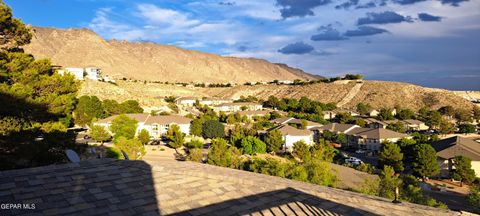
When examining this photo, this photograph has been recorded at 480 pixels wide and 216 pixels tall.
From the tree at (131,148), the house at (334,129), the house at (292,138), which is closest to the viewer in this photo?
the tree at (131,148)

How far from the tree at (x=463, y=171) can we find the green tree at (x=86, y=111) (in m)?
62.0

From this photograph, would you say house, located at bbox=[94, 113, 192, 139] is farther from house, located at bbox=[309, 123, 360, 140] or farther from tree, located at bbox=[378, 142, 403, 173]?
tree, located at bbox=[378, 142, 403, 173]

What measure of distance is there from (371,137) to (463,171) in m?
20.4

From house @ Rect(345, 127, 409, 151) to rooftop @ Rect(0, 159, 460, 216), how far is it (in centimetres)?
5092

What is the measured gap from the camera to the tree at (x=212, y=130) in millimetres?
61062

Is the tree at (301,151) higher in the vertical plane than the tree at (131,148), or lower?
lower

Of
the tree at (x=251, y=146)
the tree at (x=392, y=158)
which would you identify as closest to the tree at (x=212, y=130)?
the tree at (x=251, y=146)

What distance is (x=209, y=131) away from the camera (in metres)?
61.0

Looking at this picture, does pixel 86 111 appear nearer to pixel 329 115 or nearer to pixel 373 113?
pixel 329 115

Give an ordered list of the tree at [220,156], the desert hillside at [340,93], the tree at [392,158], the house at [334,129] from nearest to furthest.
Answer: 1. the tree at [220,156]
2. the tree at [392,158]
3. the house at [334,129]
4. the desert hillside at [340,93]

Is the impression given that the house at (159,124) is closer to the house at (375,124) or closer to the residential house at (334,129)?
the residential house at (334,129)

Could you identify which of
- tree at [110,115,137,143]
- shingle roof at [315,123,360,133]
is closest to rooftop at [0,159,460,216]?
tree at [110,115,137,143]

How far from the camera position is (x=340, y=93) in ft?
422

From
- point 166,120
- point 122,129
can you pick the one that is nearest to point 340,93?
point 166,120
